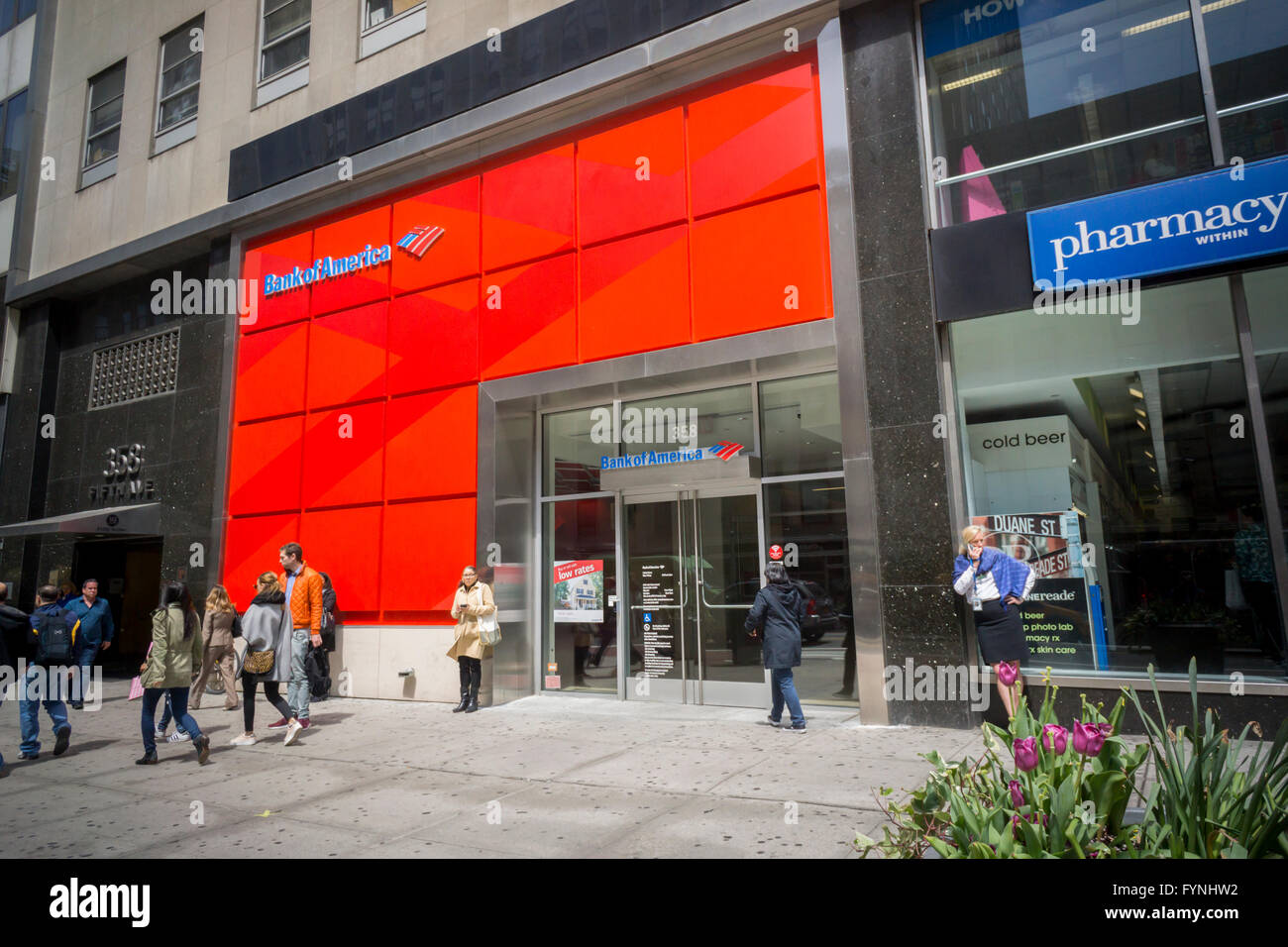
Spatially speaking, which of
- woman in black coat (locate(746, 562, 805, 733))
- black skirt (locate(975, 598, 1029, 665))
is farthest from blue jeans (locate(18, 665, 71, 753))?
black skirt (locate(975, 598, 1029, 665))

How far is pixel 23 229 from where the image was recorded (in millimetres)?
18188

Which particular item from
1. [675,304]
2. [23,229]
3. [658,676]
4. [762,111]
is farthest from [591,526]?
[23,229]

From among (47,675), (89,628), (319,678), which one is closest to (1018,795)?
(47,675)

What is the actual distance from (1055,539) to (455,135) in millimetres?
9657

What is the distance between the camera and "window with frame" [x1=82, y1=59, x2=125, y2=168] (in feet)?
56.6

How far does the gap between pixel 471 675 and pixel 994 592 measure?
6434mm

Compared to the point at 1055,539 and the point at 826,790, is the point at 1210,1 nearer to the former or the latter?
the point at 1055,539

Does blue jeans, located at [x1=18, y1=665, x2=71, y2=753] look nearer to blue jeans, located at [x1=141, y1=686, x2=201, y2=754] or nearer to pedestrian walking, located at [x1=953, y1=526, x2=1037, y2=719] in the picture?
blue jeans, located at [x1=141, y1=686, x2=201, y2=754]

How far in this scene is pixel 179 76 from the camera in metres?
16.2

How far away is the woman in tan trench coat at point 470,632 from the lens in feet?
33.8

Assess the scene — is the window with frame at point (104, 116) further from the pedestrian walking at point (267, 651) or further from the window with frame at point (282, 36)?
the pedestrian walking at point (267, 651)

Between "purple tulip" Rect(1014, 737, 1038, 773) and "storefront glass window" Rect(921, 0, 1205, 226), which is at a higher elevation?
"storefront glass window" Rect(921, 0, 1205, 226)

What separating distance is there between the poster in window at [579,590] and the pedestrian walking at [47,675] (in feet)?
18.7

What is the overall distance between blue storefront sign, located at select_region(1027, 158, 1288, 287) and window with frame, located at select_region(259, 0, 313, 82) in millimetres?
12727
